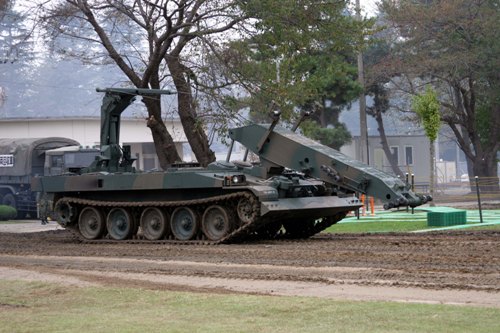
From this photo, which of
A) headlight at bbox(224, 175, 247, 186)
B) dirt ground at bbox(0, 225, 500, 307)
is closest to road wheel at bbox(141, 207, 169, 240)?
dirt ground at bbox(0, 225, 500, 307)

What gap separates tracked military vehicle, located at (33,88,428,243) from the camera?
20672mm

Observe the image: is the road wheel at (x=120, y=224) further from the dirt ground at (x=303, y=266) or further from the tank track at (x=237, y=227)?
the dirt ground at (x=303, y=266)

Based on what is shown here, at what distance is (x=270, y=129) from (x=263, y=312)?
435 inches

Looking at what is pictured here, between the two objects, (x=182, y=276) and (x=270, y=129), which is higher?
(x=270, y=129)

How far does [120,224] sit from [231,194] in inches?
153

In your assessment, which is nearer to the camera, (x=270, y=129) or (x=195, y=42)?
(x=270, y=129)

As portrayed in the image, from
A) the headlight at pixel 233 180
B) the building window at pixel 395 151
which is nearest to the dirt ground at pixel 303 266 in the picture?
the headlight at pixel 233 180

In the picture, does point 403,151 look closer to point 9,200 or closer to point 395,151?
point 395,151

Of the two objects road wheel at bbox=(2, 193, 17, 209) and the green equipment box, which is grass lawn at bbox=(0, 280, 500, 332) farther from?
road wheel at bbox=(2, 193, 17, 209)

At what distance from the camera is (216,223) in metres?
21.7

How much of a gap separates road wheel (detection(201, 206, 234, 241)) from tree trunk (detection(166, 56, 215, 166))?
6.98 meters

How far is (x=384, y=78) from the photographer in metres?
54.8

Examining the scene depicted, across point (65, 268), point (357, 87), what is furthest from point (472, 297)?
point (357, 87)

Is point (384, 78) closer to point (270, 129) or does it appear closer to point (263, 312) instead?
point (270, 129)
